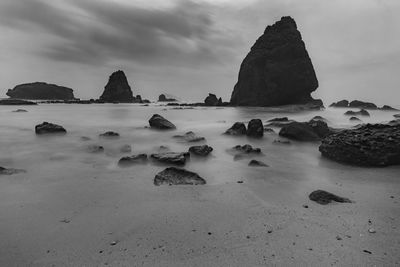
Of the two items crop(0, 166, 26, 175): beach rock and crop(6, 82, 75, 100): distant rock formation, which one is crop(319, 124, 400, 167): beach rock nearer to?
crop(0, 166, 26, 175): beach rock

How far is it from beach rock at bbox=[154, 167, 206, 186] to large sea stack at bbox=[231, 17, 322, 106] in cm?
5815

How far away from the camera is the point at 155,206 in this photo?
5281 mm

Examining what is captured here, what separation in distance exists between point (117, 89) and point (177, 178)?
335ft

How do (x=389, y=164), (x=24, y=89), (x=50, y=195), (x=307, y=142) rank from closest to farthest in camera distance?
1. (x=50, y=195)
2. (x=389, y=164)
3. (x=307, y=142)
4. (x=24, y=89)

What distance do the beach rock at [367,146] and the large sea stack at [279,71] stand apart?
53.9 metres

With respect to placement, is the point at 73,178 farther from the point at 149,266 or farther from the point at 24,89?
the point at 24,89

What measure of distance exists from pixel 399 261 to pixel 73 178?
6601 mm

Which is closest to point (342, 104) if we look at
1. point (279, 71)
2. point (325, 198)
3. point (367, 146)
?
point (279, 71)

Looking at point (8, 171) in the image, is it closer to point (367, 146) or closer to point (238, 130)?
point (238, 130)

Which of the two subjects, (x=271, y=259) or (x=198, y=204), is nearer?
(x=271, y=259)

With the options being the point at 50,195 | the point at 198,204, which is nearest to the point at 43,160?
the point at 50,195

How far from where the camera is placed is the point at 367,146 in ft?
28.5

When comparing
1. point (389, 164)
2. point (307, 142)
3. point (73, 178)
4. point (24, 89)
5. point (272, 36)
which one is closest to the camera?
point (73, 178)

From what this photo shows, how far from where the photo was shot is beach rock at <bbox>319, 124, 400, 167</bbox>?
8.32 meters
